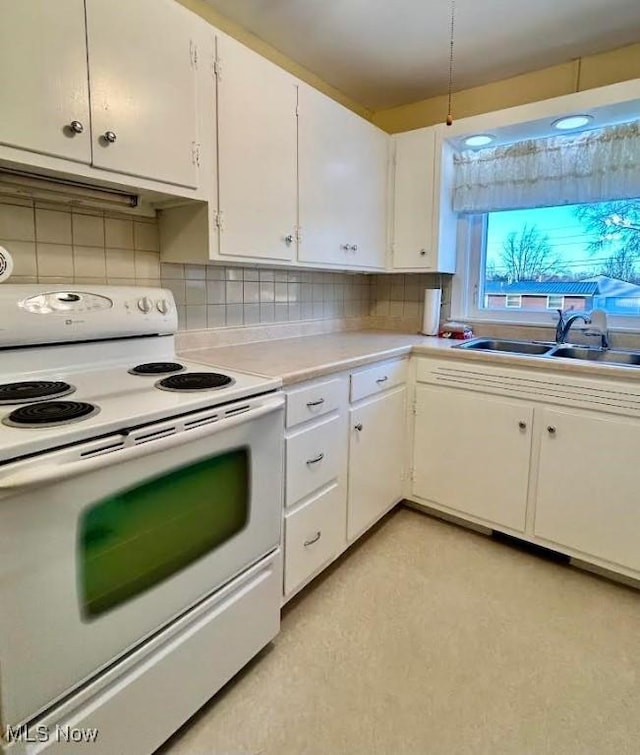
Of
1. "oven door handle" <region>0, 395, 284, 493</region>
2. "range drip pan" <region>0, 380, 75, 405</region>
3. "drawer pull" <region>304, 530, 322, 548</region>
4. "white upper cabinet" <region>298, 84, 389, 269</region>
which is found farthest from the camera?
"white upper cabinet" <region>298, 84, 389, 269</region>

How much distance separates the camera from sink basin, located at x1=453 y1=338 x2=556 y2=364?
2309 millimetres

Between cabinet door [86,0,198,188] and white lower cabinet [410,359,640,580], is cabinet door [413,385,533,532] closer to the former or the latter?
white lower cabinet [410,359,640,580]

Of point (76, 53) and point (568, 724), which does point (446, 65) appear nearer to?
point (76, 53)

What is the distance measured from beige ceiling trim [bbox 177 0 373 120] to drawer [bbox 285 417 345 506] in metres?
1.80

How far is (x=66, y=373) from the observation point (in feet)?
4.44

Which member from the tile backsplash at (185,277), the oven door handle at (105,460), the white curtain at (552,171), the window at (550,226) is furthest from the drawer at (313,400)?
the white curtain at (552,171)

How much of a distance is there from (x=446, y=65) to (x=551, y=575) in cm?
256

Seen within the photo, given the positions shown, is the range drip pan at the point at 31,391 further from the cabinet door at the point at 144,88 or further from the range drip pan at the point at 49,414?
the cabinet door at the point at 144,88

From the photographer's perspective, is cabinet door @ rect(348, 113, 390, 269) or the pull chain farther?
cabinet door @ rect(348, 113, 390, 269)

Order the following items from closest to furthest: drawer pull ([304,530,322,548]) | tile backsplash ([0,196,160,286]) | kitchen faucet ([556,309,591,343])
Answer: tile backsplash ([0,196,160,286]), drawer pull ([304,530,322,548]), kitchen faucet ([556,309,591,343])

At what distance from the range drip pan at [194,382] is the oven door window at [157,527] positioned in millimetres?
199

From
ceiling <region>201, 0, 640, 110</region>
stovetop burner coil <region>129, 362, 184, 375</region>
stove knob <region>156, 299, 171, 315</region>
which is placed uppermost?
ceiling <region>201, 0, 640, 110</region>

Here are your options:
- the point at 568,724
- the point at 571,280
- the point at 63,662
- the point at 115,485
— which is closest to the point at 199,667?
the point at 63,662

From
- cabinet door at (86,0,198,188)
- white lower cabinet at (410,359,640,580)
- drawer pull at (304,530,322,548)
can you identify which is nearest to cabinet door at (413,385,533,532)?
white lower cabinet at (410,359,640,580)
